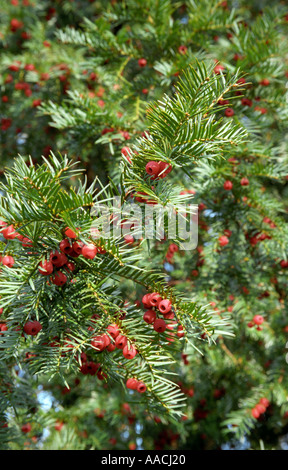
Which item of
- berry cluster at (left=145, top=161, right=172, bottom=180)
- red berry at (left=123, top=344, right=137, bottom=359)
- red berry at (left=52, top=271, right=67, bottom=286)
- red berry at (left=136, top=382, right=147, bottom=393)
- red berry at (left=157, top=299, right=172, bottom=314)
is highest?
berry cluster at (left=145, top=161, right=172, bottom=180)

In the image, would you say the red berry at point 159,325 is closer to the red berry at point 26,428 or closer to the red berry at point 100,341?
the red berry at point 100,341

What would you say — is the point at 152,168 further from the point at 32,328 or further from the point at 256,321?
the point at 256,321

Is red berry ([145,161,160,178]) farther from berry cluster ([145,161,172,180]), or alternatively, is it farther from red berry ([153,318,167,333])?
red berry ([153,318,167,333])

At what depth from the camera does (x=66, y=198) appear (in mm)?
805

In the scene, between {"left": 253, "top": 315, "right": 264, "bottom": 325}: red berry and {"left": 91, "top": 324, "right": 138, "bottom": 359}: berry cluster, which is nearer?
{"left": 91, "top": 324, "right": 138, "bottom": 359}: berry cluster

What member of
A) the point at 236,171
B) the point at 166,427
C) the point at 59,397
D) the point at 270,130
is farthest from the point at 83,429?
the point at 270,130

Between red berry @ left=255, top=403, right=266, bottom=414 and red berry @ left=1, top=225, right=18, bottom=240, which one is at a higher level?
red berry @ left=1, top=225, right=18, bottom=240

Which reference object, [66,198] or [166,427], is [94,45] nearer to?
[66,198]

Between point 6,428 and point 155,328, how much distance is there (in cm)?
61

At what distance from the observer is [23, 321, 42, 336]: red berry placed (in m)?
0.85

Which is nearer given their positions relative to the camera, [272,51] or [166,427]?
[272,51]

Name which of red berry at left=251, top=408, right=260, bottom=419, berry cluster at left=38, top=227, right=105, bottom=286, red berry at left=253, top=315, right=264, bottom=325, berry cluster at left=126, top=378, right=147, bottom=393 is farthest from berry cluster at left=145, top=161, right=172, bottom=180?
red berry at left=251, top=408, right=260, bottom=419

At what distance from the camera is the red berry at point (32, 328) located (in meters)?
0.85

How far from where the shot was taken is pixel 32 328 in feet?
2.80
